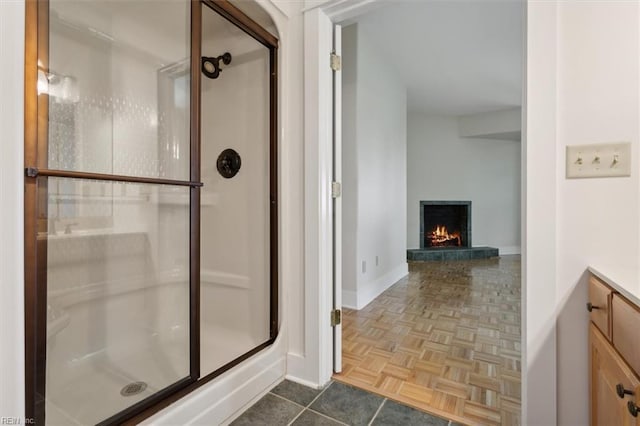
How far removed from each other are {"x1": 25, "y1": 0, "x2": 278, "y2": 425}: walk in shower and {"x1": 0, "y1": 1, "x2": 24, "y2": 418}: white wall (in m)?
0.11

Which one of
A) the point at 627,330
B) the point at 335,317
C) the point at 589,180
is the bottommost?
the point at 335,317

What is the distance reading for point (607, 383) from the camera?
928 mm

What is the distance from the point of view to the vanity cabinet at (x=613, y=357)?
30.3 inches

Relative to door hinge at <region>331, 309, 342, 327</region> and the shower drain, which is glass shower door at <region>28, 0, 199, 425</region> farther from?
door hinge at <region>331, 309, 342, 327</region>

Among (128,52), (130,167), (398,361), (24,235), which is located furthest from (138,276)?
(398,361)

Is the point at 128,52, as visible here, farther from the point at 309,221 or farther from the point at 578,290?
the point at 578,290

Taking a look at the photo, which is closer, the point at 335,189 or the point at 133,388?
the point at 133,388

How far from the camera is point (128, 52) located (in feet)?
5.84

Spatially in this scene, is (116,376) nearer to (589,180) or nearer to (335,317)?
(335,317)

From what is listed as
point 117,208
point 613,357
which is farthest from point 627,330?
point 117,208

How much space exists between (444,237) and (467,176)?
126cm

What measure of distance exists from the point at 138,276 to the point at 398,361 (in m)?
1.67

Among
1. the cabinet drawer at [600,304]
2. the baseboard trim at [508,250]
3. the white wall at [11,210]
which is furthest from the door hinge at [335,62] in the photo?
the baseboard trim at [508,250]

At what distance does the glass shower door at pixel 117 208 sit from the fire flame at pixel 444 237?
5256mm
